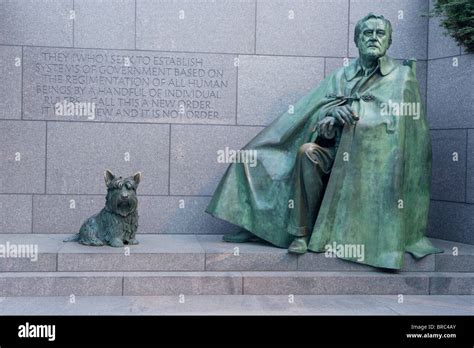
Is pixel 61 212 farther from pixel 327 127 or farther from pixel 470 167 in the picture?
pixel 470 167

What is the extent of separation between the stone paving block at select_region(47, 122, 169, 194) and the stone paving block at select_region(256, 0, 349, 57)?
1.95 m

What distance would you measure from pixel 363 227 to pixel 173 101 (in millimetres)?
3266

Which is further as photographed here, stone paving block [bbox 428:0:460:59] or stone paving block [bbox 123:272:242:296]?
stone paving block [bbox 428:0:460:59]

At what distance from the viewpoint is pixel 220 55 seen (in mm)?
9047

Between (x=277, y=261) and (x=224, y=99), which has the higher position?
(x=224, y=99)

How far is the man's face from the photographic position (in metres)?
7.41

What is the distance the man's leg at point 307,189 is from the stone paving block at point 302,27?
91.6 inches

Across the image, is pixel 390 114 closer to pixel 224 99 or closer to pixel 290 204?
pixel 290 204

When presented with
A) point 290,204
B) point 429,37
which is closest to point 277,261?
point 290,204

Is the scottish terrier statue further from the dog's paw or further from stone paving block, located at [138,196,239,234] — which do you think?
stone paving block, located at [138,196,239,234]

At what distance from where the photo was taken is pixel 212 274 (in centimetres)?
688

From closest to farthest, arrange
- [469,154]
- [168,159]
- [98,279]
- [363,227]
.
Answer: [98,279]
[363,227]
[469,154]
[168,159]
